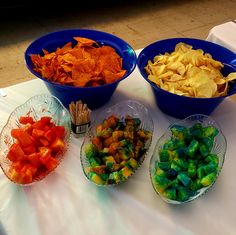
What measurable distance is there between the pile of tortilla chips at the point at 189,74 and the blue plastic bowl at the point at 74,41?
7cm

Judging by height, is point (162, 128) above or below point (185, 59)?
below

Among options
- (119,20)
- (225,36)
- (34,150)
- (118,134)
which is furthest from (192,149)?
(119,20)

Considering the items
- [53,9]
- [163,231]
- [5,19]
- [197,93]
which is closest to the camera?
[163,231]

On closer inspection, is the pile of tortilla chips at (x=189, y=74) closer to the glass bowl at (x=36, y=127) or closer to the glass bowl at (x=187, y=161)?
the glass bowl at (x=187, y=161)

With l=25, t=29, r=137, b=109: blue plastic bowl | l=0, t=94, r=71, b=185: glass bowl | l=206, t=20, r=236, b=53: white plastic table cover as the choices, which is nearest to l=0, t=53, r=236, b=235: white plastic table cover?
l=0, t=94, r=71, b=185: glass bowl

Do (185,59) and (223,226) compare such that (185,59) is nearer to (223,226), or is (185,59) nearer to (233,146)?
(233,146)

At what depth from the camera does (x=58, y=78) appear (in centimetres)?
77

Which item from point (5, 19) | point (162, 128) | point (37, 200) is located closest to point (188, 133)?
point (162, 128)

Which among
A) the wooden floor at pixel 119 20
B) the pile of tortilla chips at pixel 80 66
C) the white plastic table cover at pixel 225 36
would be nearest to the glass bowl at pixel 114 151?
the pile of tortilla chips at pixel 80 66

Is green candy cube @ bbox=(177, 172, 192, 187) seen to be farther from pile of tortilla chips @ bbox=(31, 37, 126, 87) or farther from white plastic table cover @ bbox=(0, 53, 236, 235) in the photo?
pile of tortilla chips @ bbox=(31, 37, 126, 87)

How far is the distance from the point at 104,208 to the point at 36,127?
22cm

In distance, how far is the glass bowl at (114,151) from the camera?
0.62 m

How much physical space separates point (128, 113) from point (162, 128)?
0.30ft

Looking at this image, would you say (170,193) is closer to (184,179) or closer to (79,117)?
(184,179)
